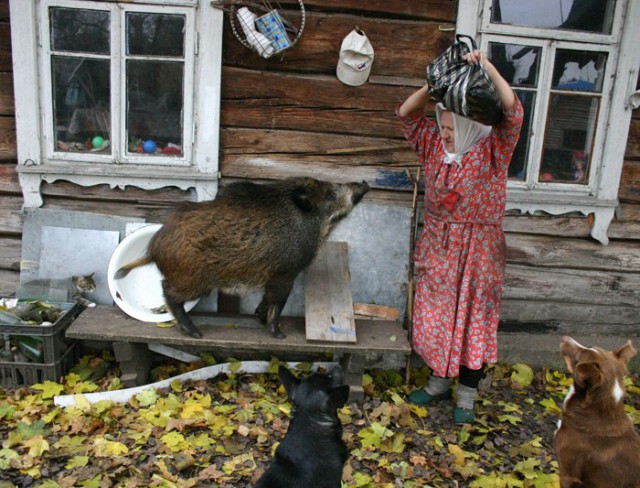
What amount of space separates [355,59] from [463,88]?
1221 mm

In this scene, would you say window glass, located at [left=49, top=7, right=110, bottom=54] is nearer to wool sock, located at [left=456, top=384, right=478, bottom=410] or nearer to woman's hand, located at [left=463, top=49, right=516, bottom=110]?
woman's hand, located at [left=463, top=49, right=516, bottom=110]

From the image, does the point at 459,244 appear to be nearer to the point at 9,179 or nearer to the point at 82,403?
the point at 82,403

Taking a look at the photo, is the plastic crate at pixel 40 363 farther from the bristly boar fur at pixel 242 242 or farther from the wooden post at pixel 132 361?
the bristly boar fur at pixel 242 242

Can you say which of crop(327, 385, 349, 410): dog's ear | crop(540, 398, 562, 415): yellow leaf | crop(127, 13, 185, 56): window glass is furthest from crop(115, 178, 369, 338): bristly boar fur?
crop(540, 398, 562, 415): yellow leaf

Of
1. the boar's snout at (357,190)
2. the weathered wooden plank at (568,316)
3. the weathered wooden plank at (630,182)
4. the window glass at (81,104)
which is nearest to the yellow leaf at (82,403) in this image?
the window glass at (81,104)

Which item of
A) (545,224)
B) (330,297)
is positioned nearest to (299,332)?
(330,297)

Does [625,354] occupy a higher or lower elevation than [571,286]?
higher

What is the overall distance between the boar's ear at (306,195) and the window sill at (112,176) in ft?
2.65

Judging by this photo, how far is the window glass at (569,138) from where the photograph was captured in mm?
4598

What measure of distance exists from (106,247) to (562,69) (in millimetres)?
3979

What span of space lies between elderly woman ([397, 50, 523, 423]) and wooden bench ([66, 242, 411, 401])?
0.34m

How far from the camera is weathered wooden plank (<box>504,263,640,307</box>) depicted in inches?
194

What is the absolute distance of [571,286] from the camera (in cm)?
497

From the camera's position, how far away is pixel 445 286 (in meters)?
3.85
